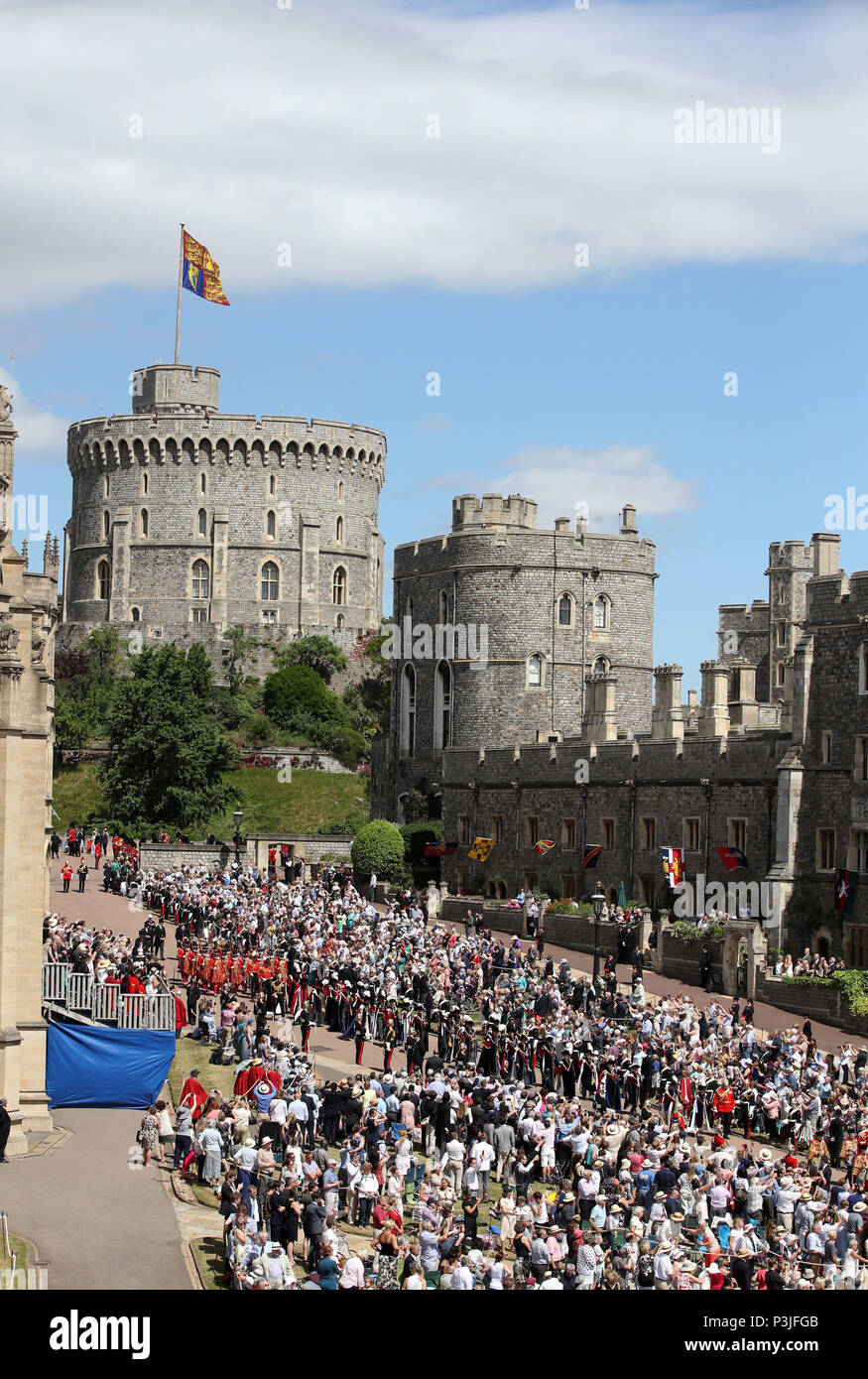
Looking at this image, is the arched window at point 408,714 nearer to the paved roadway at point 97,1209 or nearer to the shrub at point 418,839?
the shrub at point 418,839

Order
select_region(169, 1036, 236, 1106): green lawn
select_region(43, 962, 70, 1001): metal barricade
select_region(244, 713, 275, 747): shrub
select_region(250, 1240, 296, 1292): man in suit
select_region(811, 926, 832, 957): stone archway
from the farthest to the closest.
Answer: select_region(244, 713, 275, 747): shrub < select_region(811, 926, 832, 957): stone archway < select_region(43, 962, 70, 1001): metal barricade < select_region(169, 1036, 236, 1106): green lawn < select_region(250, 1240, 296, 1292): man in suit

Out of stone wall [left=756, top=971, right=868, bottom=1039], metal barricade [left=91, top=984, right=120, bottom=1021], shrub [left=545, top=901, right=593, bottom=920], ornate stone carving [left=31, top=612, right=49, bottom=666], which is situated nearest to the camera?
ornate stone carving [left=31, top=612, right=49, bottom=666]

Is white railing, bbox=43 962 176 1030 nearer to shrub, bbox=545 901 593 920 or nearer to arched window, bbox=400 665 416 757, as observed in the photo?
shrub, bbox=545 901 593 920

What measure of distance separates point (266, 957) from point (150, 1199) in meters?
13.0

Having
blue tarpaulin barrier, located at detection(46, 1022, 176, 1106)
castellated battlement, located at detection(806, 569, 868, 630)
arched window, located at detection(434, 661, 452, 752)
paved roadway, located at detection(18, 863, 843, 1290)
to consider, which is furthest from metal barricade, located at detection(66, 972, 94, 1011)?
arched window, located at detection(434, 661, 452, 752)

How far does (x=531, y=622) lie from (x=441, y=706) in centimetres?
528

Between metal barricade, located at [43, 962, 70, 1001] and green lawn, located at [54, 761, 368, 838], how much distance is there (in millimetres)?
38195

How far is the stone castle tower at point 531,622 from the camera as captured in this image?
207ft

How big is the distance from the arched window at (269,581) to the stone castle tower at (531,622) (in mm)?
35386

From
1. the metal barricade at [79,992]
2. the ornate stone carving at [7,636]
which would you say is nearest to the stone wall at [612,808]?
the metal barricade at [79,992]

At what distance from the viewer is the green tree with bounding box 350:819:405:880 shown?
59.1 m

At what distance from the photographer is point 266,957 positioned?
3562cm
